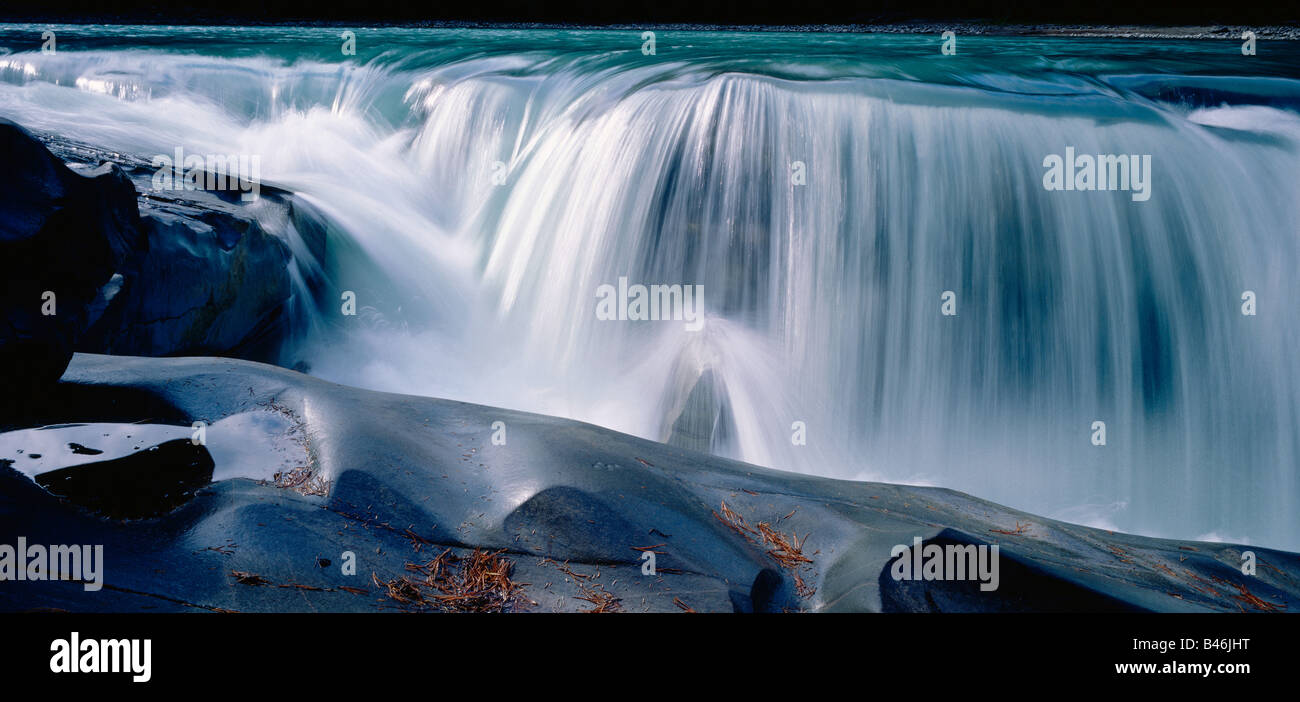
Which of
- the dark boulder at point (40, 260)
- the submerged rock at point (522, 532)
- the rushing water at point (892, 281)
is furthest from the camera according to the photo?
the rushing water at point (892, 281)

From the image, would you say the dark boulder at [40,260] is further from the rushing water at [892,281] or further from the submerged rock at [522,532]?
the rushing water at [892,281]

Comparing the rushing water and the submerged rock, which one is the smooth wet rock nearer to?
the submerged rock

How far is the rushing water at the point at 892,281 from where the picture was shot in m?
5.17

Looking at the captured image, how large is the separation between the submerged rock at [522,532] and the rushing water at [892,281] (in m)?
1.64

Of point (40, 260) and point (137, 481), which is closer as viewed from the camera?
point (137, 481)

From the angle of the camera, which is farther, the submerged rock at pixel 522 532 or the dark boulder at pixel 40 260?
the dark boulder at pixel 40 260

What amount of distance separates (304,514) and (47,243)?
5.51 ft

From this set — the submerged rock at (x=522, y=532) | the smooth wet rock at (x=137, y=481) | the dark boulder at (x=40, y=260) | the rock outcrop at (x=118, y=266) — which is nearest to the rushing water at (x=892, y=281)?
the rock outcrop at (x=118, y=266)

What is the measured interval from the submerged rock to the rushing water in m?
1.64

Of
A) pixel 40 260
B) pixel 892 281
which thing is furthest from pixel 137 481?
pixel 892 281

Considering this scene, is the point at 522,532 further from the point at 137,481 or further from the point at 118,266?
the point at 118,266

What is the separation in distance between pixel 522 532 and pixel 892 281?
12.8 feet

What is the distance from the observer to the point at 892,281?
579 cm
